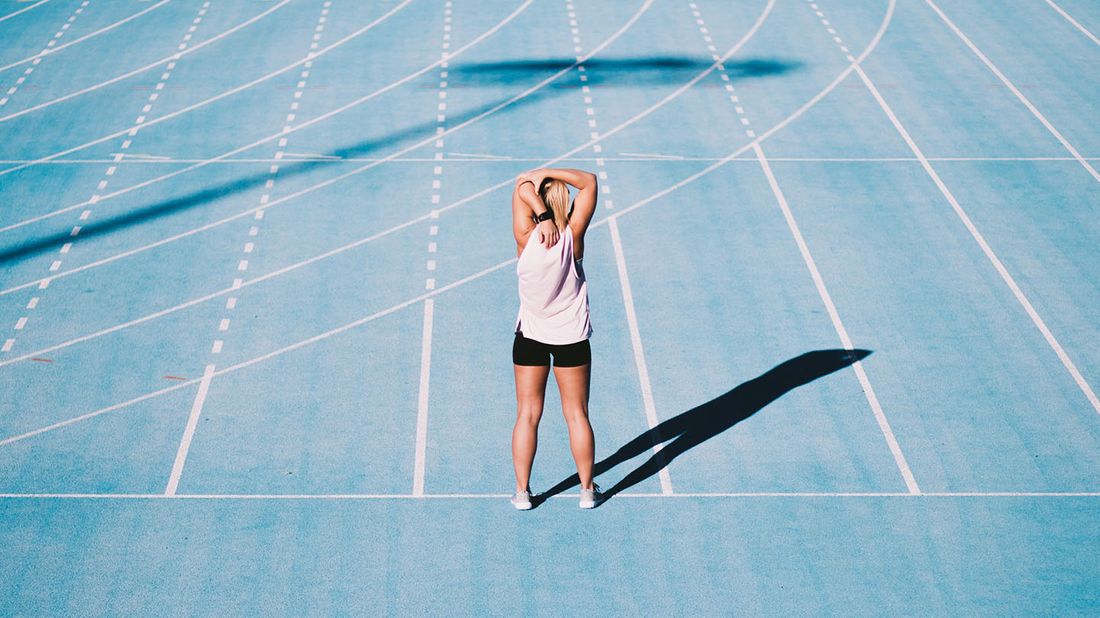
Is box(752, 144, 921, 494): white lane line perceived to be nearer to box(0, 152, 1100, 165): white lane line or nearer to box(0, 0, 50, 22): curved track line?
box(0, 152, 1100, 165): white lane line

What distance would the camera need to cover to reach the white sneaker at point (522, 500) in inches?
261

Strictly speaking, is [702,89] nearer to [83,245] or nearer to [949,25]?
[949,25]

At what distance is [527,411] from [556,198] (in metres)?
1.27

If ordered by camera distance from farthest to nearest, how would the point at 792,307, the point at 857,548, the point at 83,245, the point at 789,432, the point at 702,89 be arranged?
the point at 702,89 → the point at 83,245 → the point at 792,307 → the point at 789,432 → the point at 857,548

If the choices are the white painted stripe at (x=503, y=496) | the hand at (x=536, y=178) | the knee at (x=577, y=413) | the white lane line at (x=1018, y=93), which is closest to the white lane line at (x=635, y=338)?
the white painted stripe at (x=503, y=496)

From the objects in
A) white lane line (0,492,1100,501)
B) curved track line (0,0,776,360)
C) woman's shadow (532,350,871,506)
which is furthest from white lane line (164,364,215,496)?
woman's shadow (532,350,871,506)

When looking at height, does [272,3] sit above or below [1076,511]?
above

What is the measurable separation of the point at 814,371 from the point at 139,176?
7.00 metres

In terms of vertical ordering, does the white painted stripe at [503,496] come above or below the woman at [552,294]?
below

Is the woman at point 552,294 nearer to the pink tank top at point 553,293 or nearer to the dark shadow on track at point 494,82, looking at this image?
the pink tank top at point 553,293

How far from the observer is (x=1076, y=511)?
6.75m

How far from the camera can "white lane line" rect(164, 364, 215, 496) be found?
22.8 ft

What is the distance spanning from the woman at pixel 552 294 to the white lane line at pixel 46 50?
927cm

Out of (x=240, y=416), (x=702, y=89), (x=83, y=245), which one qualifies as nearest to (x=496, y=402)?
(x=240, y=416)
